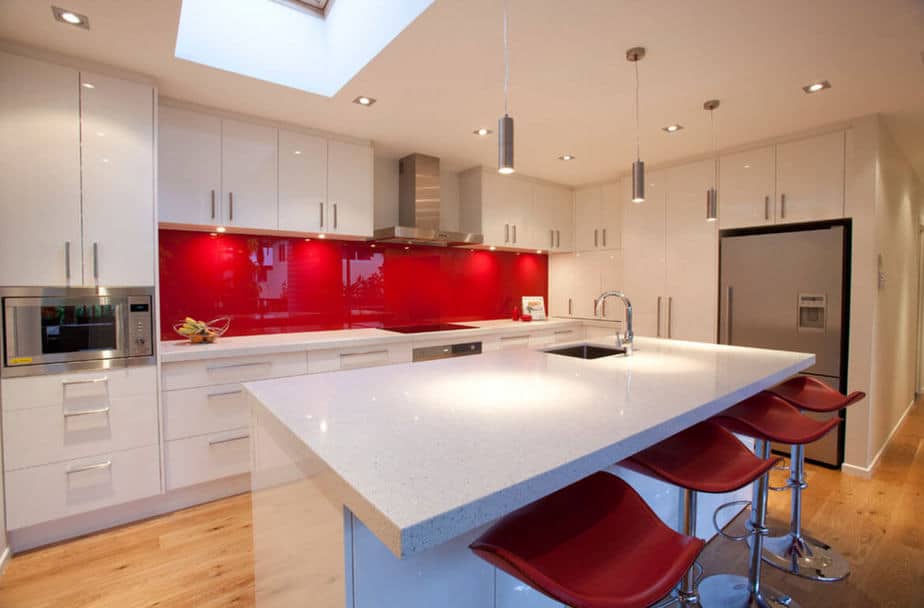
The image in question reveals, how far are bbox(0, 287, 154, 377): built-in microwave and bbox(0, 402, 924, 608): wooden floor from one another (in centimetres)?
89

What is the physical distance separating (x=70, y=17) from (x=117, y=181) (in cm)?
72

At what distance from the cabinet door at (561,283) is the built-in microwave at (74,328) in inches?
155

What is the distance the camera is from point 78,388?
220 cm

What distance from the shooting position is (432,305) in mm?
4234

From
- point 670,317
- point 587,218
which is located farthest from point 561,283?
point 670,317

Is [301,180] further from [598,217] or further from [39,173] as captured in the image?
[598,217]

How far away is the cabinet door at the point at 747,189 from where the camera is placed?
336cm

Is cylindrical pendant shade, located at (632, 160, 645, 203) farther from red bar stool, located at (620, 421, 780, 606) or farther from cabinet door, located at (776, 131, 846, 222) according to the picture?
cabinet door, located at (776, 131, 846, 222)

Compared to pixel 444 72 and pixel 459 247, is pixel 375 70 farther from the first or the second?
pixel 459 247

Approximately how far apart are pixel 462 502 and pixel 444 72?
7.41ft

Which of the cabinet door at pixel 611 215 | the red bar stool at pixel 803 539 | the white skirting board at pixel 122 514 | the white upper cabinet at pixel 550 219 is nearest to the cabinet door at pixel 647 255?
the cabinet door at pixel 611 215

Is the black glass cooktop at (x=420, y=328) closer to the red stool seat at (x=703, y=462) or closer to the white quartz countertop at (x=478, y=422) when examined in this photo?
the white quartz countertop at (x=478, y=422)

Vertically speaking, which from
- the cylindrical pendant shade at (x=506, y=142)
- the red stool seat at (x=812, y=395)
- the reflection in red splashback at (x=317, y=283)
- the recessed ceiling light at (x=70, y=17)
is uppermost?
the recessed ceiling light at (x=70, y=17)

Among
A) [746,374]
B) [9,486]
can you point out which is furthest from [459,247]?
[9,486]
